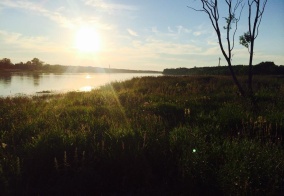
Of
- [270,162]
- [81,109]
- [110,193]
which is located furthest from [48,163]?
[81,109]

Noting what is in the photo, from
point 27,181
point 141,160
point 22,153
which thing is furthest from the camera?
point 22,153

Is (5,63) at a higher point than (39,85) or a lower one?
higher

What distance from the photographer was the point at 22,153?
5.76 meters

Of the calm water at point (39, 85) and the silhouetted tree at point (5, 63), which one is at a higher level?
the silhouetted tree at point (5, 63)

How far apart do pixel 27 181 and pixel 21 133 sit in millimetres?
2966

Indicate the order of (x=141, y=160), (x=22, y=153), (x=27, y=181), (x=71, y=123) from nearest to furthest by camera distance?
(x=27, y=181), (x=141, y=160), (x=22, y=153), (x=71, y=123)

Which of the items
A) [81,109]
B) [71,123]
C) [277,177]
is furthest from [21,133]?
[277,177]

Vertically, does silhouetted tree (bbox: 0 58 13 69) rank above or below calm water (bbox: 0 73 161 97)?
above

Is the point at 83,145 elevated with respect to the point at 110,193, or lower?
elevated

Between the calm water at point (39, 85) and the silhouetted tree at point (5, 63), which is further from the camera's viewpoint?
the silhouetted tree at point (5, 63)

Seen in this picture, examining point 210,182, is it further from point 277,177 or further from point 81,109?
point 81,109

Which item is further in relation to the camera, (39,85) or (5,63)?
(5,63)

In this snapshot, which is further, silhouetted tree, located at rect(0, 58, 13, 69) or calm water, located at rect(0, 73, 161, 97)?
silhouetted tree, located at rect(0, 58, 13, 69)

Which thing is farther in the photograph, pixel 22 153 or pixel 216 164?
pixel 22 153
